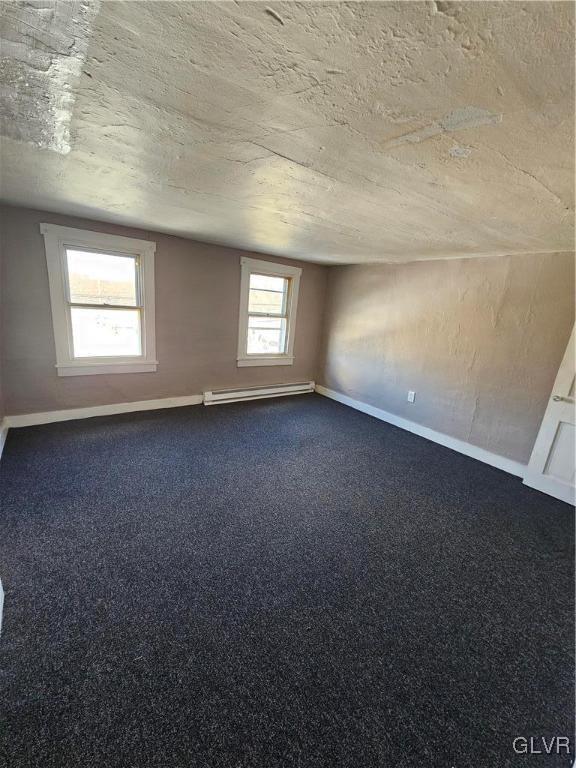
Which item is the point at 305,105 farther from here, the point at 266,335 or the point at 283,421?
the point at 266,335

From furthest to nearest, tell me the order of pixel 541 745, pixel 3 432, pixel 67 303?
pixel 67 303 → pixel 3 432 → pixel 541 745

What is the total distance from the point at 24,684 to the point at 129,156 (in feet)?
7.51

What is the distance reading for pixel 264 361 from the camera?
15.3 feet

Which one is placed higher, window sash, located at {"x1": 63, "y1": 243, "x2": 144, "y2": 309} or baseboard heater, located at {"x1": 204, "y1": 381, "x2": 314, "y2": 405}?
window sash, located at {"x1": 63, "y1": 243, "x2": 144, "y2": 309}

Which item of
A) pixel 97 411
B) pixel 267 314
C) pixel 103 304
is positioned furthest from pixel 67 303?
pixel 267 314

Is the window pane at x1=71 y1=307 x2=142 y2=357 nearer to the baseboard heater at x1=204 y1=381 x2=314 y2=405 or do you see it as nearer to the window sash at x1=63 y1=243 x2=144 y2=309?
the window sash at x1=63 y1=243 x2=144 y2=309

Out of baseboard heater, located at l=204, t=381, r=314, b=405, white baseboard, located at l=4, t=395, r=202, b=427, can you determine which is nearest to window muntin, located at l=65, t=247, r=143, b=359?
white baseboard, located at l=4, t=395, r=202, b=427

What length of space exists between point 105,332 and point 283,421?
7.59 feet

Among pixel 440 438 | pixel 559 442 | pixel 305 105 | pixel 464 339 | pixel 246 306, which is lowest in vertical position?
pixel 440 438

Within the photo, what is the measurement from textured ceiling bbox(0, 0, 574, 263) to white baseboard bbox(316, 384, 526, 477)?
2119 mm

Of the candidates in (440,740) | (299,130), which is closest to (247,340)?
(299,130)

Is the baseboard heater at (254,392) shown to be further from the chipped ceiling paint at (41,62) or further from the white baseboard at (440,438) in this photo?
the chipped ceiling paint at (41,62)

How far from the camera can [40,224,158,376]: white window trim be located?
A: 2.96 m

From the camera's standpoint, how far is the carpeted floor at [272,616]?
3.48 ft
